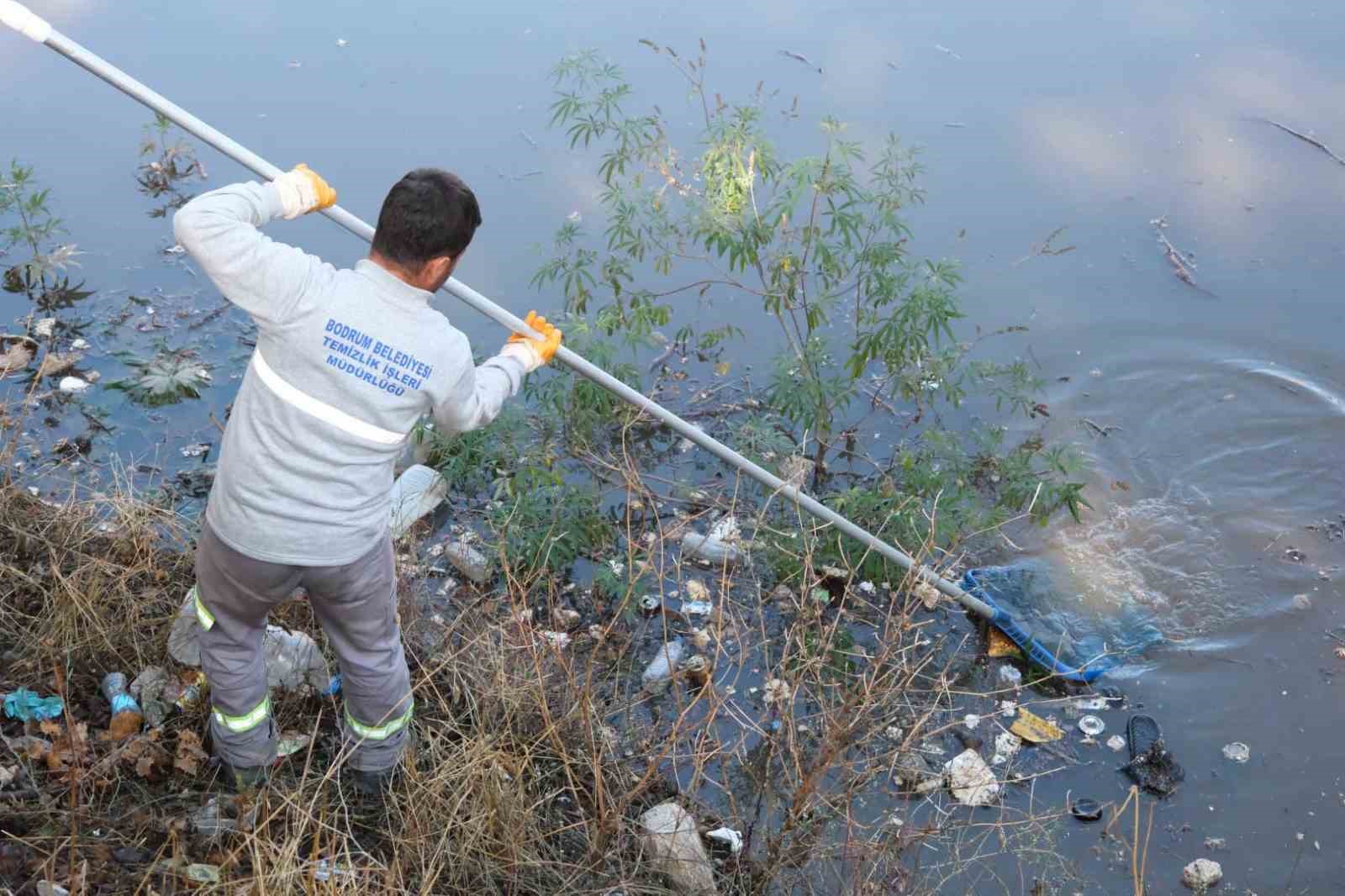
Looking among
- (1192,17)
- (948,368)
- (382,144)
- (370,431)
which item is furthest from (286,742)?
(1192,17)

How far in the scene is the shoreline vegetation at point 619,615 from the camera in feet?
8.40

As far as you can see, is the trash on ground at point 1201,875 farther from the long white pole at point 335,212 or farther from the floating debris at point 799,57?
the floating debris at point 799,57

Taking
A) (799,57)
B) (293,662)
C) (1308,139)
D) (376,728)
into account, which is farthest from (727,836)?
(1308,139)

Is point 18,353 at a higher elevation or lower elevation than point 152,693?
lower

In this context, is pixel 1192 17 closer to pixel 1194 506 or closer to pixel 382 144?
pixel 1194 506

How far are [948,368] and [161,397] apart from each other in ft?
8.82

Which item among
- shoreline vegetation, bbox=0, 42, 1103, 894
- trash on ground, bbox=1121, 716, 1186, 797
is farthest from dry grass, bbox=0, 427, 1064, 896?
trash on ground, bbox=1121, 716, 1186, 797

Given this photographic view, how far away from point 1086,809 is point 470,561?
183cm

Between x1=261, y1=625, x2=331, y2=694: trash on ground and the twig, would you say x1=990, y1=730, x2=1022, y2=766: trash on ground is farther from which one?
the twig

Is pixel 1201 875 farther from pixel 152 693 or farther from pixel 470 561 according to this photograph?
pixel 152 693

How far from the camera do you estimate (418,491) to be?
12.9 ft

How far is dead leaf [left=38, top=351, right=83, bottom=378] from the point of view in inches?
175

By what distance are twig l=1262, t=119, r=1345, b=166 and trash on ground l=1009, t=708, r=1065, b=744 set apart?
395 cm

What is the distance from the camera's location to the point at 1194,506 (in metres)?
4.27
